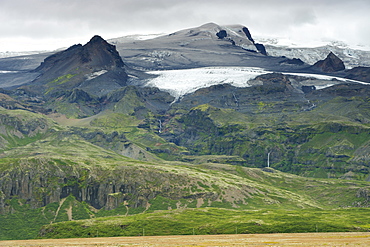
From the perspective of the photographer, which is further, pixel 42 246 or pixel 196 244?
pixel 42 246

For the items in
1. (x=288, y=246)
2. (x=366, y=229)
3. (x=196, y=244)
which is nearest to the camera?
(x=288, y=246)

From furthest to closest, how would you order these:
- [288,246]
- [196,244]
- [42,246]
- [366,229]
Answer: [366,229] → [42,246] → [196,244] → [288,246]

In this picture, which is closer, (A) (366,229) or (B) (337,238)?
(B) (337,238)

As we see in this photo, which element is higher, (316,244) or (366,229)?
(316,244)

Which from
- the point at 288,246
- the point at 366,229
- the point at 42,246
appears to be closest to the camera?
the point at 288,246

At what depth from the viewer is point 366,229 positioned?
644 feet

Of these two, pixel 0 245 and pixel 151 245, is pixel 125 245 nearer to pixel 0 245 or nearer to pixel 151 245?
pixel 151 245

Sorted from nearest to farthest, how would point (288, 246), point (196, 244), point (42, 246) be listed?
point (288, 246) → point (196, 244) → point (42, 246)

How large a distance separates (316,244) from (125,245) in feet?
153

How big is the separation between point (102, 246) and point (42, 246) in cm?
1910

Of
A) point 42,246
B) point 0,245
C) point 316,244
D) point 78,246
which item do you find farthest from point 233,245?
point 0,245

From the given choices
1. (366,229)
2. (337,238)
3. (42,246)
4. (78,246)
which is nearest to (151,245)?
(78,246)

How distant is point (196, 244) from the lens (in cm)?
14212

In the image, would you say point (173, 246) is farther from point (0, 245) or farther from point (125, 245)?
point (0, 245)
